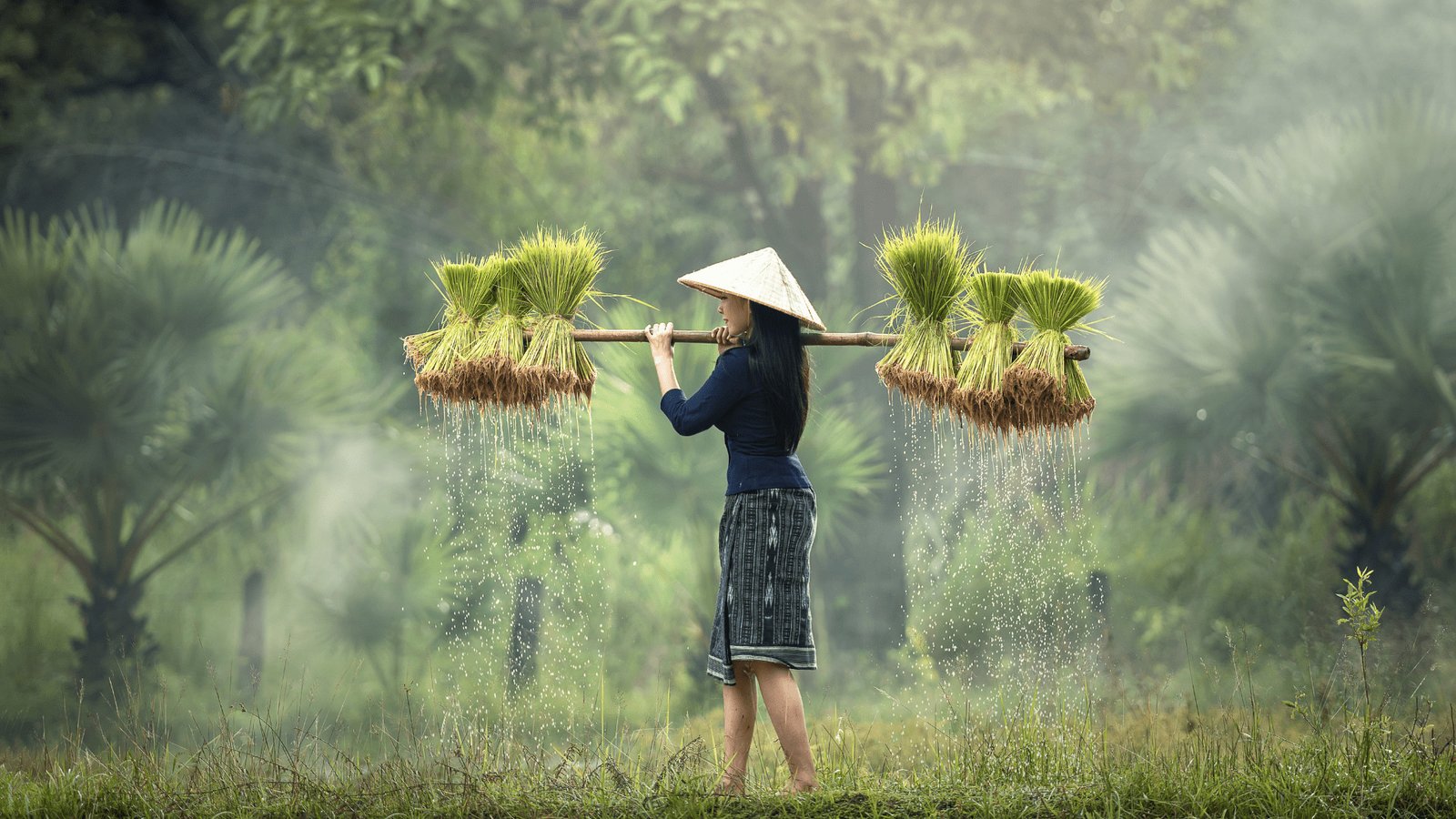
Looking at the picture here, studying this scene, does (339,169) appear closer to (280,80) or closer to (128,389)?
(280,80)

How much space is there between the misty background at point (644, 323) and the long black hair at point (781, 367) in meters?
4.57

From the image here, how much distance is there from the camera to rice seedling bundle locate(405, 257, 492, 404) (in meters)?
4.49

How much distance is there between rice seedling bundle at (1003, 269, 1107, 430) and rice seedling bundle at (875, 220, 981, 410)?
216mm

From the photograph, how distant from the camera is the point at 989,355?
439cm

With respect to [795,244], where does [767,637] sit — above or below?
below

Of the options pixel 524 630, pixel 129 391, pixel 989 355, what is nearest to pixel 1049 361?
pixel 989 355

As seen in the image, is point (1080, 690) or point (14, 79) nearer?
point (1080, 690)

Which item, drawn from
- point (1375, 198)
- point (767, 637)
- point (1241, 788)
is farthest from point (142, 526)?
point (1375, 198)

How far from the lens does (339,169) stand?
12.3 metres

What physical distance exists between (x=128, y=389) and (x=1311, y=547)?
9133mm

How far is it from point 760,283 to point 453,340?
1191 mm

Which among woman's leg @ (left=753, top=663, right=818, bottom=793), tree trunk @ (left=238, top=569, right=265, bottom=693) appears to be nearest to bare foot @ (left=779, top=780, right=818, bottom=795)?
woman's leg @ (left=753, top=663, right=818, bottom=793)

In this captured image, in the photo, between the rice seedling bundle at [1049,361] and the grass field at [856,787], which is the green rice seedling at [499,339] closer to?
the grass field at [856,787]

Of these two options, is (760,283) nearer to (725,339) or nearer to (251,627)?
(725,339)
